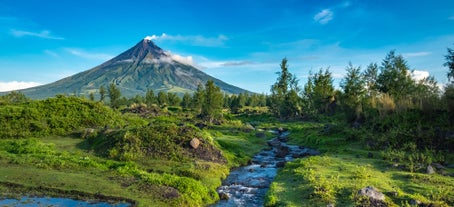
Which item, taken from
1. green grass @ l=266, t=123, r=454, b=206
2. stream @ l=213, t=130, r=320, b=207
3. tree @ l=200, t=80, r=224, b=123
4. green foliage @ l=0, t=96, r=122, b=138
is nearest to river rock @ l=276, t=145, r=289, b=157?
stream @ l=213, t=130, r=320, b=207

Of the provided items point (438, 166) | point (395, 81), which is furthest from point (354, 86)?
point (438, 166)

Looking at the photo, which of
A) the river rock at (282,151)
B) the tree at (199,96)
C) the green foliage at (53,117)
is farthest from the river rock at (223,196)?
the tree at (199,96)

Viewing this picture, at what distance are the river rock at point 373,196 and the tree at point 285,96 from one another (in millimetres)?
63089

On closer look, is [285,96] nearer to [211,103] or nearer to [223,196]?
[211,103]

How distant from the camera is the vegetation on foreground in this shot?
1628cm

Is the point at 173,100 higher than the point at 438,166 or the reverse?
higher

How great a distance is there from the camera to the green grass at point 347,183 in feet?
49.6

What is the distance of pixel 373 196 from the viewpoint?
48.3 ft

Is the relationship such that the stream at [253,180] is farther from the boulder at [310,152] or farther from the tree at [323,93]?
the tree at [323,93]

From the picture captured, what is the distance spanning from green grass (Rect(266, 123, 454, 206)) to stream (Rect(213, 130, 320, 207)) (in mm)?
965

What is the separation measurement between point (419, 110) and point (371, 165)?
11.7 metres

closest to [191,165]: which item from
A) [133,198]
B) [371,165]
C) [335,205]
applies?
[133,198]

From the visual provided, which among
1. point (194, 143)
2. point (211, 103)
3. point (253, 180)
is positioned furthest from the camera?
point (211, 103)

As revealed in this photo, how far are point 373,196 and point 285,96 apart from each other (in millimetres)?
66373
